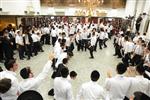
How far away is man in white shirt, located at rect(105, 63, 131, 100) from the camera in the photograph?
142 inches

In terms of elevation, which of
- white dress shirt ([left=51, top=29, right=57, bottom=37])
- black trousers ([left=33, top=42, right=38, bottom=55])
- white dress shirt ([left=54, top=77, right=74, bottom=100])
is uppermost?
white dress shirt ([left=54, top=77, right=74, bottom=100])

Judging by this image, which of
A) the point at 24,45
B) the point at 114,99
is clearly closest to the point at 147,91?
the point at 114,99

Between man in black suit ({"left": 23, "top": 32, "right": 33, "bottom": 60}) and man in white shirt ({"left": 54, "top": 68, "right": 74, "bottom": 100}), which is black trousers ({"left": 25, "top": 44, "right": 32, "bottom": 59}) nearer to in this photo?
man in black suit ({"left": 23, "top": 32, "right": 33, "bottom": 60})

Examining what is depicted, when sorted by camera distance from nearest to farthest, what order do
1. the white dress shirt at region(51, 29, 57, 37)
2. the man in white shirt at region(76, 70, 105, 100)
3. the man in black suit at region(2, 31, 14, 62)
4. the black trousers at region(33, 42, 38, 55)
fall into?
the man in white shirt at region(76, 70, 105, 100)
the man in black suit at region(2, 31, 14, 62)
the black trousers at region(33, 42, 38, 55)
the white dress shirt at region(51, 29, 57, 37)

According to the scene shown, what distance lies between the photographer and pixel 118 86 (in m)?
3.61

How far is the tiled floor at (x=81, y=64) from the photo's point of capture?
6900mm

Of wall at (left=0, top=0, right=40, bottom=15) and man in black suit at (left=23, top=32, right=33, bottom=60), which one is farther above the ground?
wall at (left=0, top=0, right=40, bottom=15)

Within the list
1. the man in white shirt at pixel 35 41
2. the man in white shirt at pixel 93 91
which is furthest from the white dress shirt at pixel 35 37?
the man in white shirt at pixel 93 91

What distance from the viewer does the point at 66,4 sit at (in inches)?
765

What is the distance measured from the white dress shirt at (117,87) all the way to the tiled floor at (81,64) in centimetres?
268

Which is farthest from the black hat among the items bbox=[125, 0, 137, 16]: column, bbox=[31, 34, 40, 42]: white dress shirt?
bbox=[125, 0, 137, 16]: column

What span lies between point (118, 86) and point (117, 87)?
0.08 ft

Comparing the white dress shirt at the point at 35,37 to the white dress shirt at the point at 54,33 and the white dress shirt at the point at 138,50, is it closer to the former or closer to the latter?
the white dress shirt at the point at 54,33

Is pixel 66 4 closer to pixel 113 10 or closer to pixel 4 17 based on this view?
pixel 113 10
